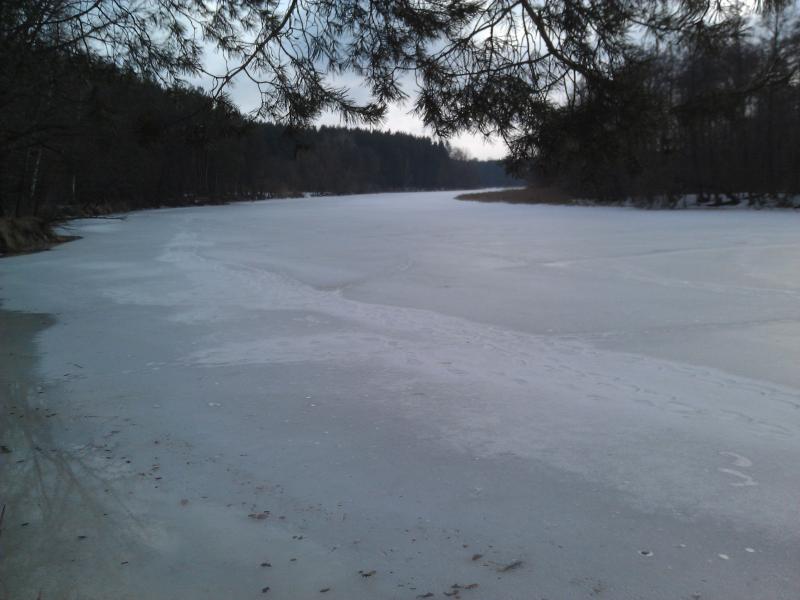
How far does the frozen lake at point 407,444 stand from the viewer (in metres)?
1.95

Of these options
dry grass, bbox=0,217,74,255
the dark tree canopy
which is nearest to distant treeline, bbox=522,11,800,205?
the dark tree canopy

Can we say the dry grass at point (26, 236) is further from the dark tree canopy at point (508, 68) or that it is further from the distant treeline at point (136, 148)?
the dark tree canopy at point (508, 68)

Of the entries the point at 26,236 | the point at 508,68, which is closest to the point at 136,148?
the point at 508,68

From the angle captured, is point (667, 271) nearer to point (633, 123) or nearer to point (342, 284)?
point (342, 284)

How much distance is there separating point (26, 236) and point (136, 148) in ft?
37.4

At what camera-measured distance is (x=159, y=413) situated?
3334 mm

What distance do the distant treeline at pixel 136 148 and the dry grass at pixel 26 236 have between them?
1.12 meters

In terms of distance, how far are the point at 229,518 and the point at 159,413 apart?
1.27 metres

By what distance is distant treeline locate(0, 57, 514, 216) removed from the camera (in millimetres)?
3145

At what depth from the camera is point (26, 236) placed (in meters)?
13.0

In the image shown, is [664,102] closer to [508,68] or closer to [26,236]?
[508,68]

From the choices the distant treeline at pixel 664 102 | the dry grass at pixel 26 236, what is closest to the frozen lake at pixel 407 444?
the distant treeline at pixel 664 102

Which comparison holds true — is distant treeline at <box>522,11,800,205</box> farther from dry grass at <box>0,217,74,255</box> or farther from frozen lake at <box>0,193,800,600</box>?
dry grass at <box>0,217,74,255</box>

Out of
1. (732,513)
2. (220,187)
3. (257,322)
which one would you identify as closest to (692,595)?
(732,513)
